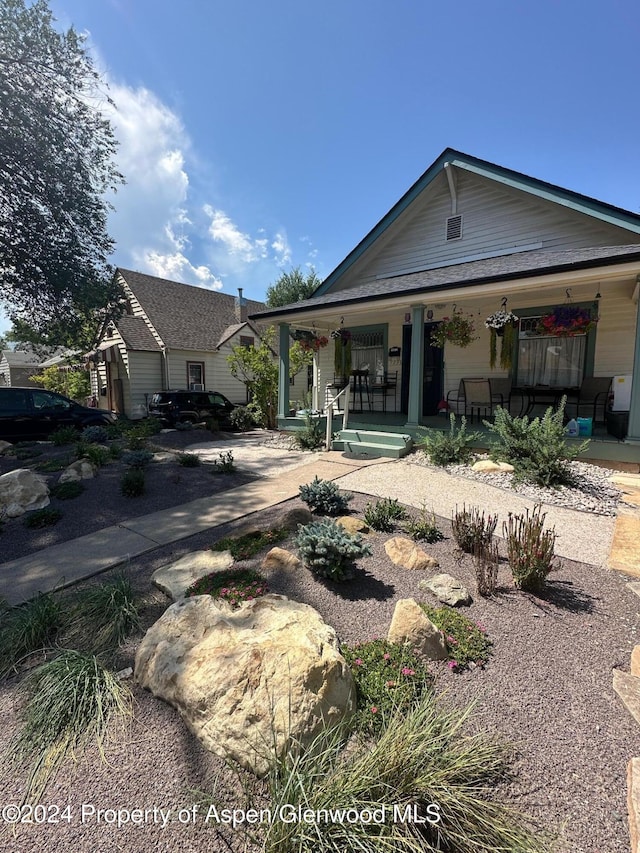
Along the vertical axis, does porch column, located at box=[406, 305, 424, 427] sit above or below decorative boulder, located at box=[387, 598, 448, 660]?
above

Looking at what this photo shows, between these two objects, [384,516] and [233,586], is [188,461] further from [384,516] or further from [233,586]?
[233,586]

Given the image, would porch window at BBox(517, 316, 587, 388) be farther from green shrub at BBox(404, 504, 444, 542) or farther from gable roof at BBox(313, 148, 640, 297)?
green shrub at BBox(404, 504, 444, 542)

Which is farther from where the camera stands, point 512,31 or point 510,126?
point 510,126

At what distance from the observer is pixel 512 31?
733 centimetres

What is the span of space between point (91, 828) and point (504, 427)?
6.11 meters

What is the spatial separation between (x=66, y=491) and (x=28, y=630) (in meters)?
3.52

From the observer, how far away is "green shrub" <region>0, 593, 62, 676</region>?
240 cm

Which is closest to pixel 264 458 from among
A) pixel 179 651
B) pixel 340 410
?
pixel 340 410

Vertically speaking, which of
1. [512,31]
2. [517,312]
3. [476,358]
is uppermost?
[512,31]

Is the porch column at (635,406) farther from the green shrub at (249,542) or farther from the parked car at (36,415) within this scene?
the parked car at (36,415)

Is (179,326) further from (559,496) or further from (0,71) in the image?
(559,496)

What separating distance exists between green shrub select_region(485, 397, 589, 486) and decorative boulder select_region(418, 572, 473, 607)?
332cm

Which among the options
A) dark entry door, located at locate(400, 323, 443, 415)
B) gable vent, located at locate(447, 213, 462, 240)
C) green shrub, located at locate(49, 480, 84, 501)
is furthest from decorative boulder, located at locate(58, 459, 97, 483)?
gable vent, located at locate(447, 213, 462, 240)

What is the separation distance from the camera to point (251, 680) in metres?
1.78
